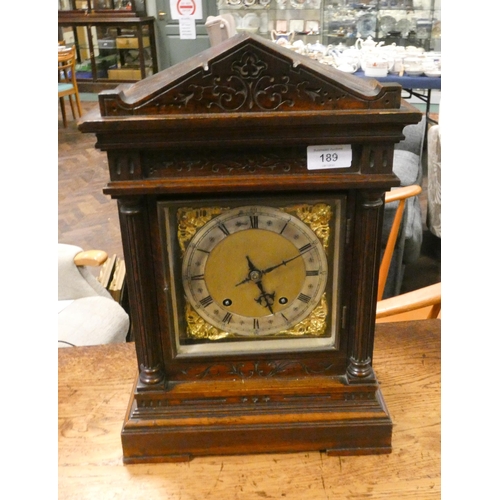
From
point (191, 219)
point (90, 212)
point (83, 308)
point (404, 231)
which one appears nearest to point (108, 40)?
point (90, 212)

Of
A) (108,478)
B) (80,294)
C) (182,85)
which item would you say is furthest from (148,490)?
(80,294)

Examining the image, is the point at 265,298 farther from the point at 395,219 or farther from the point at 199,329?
the point at 395,219

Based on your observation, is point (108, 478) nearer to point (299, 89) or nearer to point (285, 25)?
point (299, 89)

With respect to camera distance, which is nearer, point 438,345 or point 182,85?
point 182,85

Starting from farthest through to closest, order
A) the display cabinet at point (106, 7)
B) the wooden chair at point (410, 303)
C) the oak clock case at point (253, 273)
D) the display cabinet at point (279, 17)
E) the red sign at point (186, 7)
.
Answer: the display cabinet at point (106, 7)
the display cabinet at point (279, 17)
the red sign at point (186, 7)
the wooden chair at point (410, 303)
the oak clock case at point (253, 273)

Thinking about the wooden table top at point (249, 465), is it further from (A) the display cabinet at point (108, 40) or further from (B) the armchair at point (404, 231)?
(A) the display cabinet at point (108, 40)

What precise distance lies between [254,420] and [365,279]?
267 mm

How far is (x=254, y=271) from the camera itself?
0.76 m

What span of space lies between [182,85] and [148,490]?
1.82 feet

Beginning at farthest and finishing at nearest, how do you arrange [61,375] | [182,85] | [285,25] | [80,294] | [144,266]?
[285,25] → [80,294] → [61,375] → [144,266] → [182,85]

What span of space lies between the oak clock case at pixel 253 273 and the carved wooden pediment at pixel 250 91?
13 centimetres

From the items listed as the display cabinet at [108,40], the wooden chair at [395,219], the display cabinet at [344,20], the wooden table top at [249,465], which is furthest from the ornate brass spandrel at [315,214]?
the display cabinet at [108,40]

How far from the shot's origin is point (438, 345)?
1.01m

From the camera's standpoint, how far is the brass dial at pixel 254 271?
734mm
